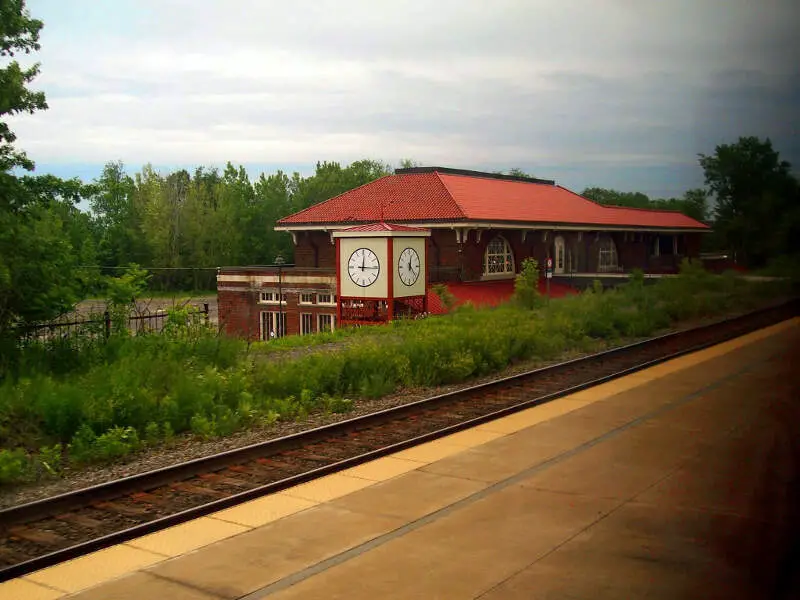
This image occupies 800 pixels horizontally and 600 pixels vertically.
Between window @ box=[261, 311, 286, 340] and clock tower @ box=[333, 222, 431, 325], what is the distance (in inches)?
255

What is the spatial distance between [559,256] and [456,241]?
28.7ft

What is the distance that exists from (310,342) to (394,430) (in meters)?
9.35

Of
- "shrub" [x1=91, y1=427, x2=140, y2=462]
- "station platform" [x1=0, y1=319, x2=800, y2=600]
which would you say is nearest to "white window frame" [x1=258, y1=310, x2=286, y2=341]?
"shrub" [x1=91, y1=427, x2=140, y2=462]

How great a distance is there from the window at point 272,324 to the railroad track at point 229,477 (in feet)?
61.4

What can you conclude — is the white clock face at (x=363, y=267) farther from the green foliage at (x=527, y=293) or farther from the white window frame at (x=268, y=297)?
the white window frame at (x=268, y=297)

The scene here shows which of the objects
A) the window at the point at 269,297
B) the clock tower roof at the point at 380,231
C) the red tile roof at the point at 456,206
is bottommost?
the window at the point at 269,297

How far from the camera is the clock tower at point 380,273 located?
24859 millimetres

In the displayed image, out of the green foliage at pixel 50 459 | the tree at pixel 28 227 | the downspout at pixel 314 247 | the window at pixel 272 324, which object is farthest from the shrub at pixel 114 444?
the downspout at pixel 314 247

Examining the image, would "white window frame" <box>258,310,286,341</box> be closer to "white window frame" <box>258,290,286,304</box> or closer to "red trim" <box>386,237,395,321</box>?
"white window frame" <box>258,290,286,304</box>

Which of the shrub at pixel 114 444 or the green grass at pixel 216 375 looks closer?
the shrub at pixel 114 444

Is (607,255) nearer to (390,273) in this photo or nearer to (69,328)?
(390,273)

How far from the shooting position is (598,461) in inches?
349

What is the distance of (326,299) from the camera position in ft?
100

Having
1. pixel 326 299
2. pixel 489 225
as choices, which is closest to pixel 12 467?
pixel 326 299
